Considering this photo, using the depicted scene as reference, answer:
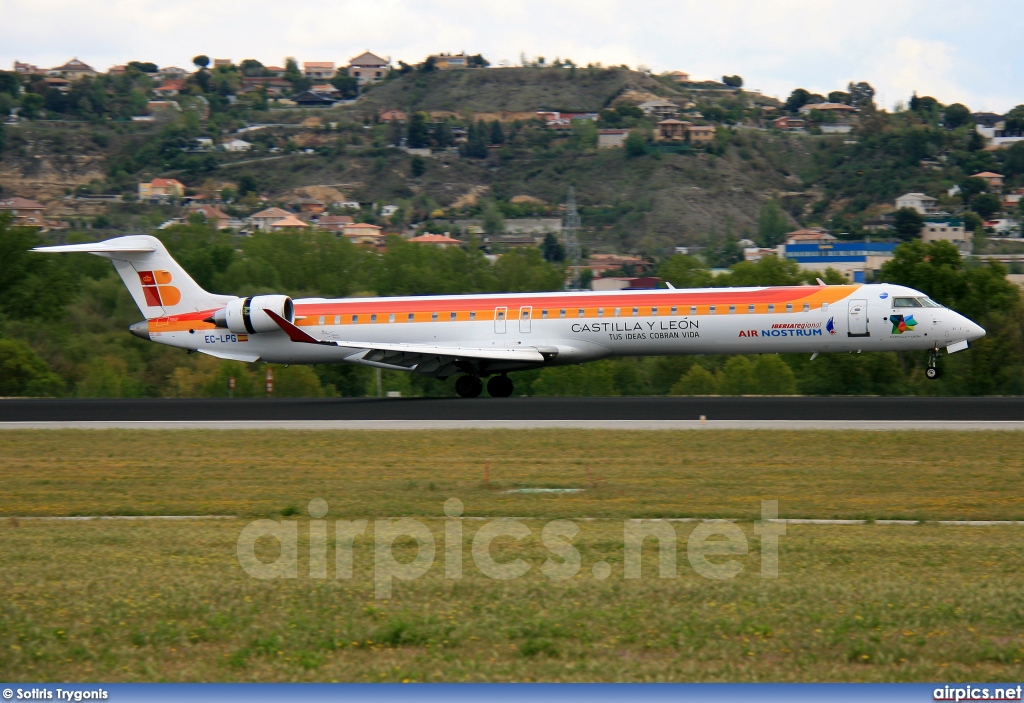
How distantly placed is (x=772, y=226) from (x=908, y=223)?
47.6m

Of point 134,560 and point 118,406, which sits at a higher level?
point 134,560

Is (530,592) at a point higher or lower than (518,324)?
higher

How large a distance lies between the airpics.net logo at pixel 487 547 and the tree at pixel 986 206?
16897 centimetres

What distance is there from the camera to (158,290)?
37.9 m

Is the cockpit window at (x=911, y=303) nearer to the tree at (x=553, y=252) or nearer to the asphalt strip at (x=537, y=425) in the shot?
the asphalt strip at (x=537, y=425)

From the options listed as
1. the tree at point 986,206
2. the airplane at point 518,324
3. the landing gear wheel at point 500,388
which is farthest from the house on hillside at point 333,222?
the landing gear wheel at point 500,388

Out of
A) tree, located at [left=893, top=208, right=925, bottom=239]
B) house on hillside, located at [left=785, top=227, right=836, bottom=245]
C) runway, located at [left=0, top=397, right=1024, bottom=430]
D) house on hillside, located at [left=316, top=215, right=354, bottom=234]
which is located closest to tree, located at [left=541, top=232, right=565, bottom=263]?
house on hillside, located at [left=785, top=227, right=836, bottom=245]

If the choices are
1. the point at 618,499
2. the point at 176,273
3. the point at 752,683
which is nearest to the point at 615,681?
the point at 752,683

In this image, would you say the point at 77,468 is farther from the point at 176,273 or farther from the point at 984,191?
the point at 984,191

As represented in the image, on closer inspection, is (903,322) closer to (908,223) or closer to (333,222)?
(908,223)

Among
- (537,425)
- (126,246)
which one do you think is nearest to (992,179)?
(126,246)

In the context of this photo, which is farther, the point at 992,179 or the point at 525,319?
the point at 992,179

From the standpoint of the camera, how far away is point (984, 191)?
183375 mm

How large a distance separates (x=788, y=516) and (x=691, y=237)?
559ft
